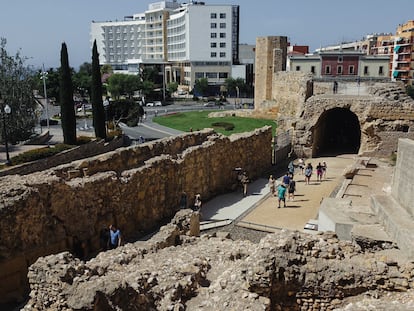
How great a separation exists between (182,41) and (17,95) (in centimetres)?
5784

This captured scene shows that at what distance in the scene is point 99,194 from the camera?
11.7 m

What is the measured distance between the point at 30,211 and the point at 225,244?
4369mm

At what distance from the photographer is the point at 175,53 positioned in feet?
281

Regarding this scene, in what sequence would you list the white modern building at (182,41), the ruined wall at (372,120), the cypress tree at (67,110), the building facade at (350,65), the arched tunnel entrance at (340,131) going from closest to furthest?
the ruined wall at (372,120)
the cypress tree at (67,110)
the arched tunnel entrance at (340,131)
the building facade at (350,65)
the white modern building at (182,41)

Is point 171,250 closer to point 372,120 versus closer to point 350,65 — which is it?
point 372,120

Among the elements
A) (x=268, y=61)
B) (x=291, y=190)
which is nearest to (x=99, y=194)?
(x=291, y=190)

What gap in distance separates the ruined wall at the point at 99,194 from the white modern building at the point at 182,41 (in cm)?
6250

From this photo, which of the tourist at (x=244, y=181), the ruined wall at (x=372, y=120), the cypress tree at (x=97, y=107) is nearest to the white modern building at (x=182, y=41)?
the cypress tree at (x=97, y=107)

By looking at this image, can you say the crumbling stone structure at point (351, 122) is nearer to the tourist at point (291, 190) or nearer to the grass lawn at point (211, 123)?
the grass lawn at point (211, 123)

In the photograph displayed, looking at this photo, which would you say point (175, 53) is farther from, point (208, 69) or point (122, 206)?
point (122, 206)

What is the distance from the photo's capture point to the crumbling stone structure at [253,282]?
6367 mm

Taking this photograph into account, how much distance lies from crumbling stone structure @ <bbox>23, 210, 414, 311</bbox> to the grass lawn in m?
27.6

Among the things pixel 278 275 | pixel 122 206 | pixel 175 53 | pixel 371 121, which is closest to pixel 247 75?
pixel 175 53

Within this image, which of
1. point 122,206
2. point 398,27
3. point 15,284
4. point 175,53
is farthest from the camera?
point 175,53
